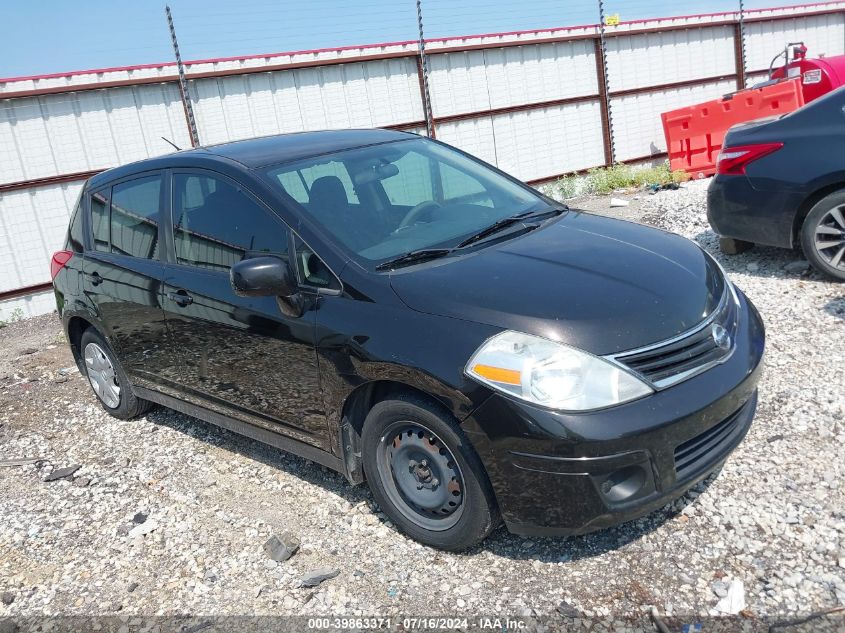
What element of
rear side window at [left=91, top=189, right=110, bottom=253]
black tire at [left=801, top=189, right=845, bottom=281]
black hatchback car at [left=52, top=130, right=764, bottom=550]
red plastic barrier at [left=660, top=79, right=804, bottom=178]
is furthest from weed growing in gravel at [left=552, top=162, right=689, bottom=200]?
rear side window at [left=91, top=189, right=110, bottom=253]

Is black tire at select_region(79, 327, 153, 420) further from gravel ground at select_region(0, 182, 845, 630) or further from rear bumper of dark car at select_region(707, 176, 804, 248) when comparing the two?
rear bumper of dark car at select_region(707, 176, 804, 248)

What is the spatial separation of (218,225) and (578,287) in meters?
2.02

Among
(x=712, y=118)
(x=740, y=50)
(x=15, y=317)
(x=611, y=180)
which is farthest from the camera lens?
(x=740, y=50)

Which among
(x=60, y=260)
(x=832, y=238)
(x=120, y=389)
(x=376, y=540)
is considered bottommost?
(x=376, y=540)

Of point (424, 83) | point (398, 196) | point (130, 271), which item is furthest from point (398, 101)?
point (398, 196)

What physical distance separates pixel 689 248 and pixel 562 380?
4.39ft

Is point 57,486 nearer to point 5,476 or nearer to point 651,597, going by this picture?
point 5,476

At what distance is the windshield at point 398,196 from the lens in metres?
3.53

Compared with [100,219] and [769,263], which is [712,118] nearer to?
[769,263]

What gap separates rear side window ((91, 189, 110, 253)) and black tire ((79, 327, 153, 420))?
0.66m

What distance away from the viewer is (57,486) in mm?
4562

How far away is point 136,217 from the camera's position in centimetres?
462

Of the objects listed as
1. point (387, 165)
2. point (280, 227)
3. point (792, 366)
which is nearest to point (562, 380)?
point (280, 227)

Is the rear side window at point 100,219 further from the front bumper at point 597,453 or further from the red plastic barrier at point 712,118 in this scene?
the red plastic barrier at point 712,118
